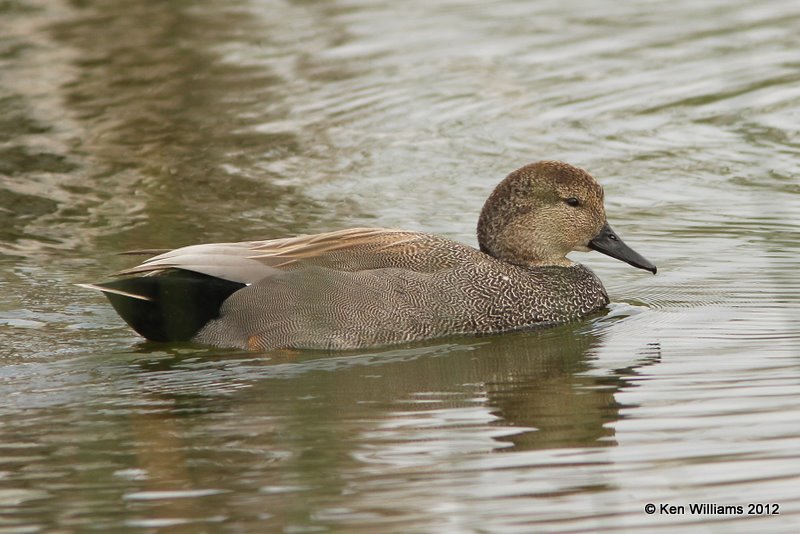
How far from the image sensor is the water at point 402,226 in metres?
5.34

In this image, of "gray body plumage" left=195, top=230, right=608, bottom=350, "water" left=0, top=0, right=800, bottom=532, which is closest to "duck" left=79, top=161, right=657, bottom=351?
"gray body plumage" left=195, top=230, right=608, bottom=350

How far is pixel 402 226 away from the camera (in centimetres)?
1020

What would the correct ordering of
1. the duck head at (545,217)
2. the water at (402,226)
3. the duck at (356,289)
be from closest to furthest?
the water at (402,226) → the duck at (356,289) → the duck head at (545,217)

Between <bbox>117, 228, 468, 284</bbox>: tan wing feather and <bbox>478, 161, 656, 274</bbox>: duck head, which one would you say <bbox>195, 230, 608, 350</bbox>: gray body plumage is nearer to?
<bbox>117, 228, 468, 284</bbox>: tan wing feather

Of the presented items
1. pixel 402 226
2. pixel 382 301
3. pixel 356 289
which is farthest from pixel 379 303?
pixel 402 226

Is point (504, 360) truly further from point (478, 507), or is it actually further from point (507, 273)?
point (478, 507)

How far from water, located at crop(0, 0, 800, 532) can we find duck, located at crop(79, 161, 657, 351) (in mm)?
160

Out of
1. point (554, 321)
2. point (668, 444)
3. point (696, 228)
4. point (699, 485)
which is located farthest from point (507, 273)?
point (699, 485)

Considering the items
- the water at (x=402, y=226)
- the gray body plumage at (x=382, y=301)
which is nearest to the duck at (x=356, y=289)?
the gray body plumage at (x=382, y=301)

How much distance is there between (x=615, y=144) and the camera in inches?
471

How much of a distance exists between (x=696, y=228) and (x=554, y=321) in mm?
1926

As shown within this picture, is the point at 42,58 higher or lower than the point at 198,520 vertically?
higher

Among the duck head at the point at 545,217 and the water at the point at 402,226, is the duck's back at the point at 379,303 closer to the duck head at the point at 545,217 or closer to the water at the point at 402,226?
the water at the point at 402,226

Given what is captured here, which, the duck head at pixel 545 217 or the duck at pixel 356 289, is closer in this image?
the duck at pixel 356 289
